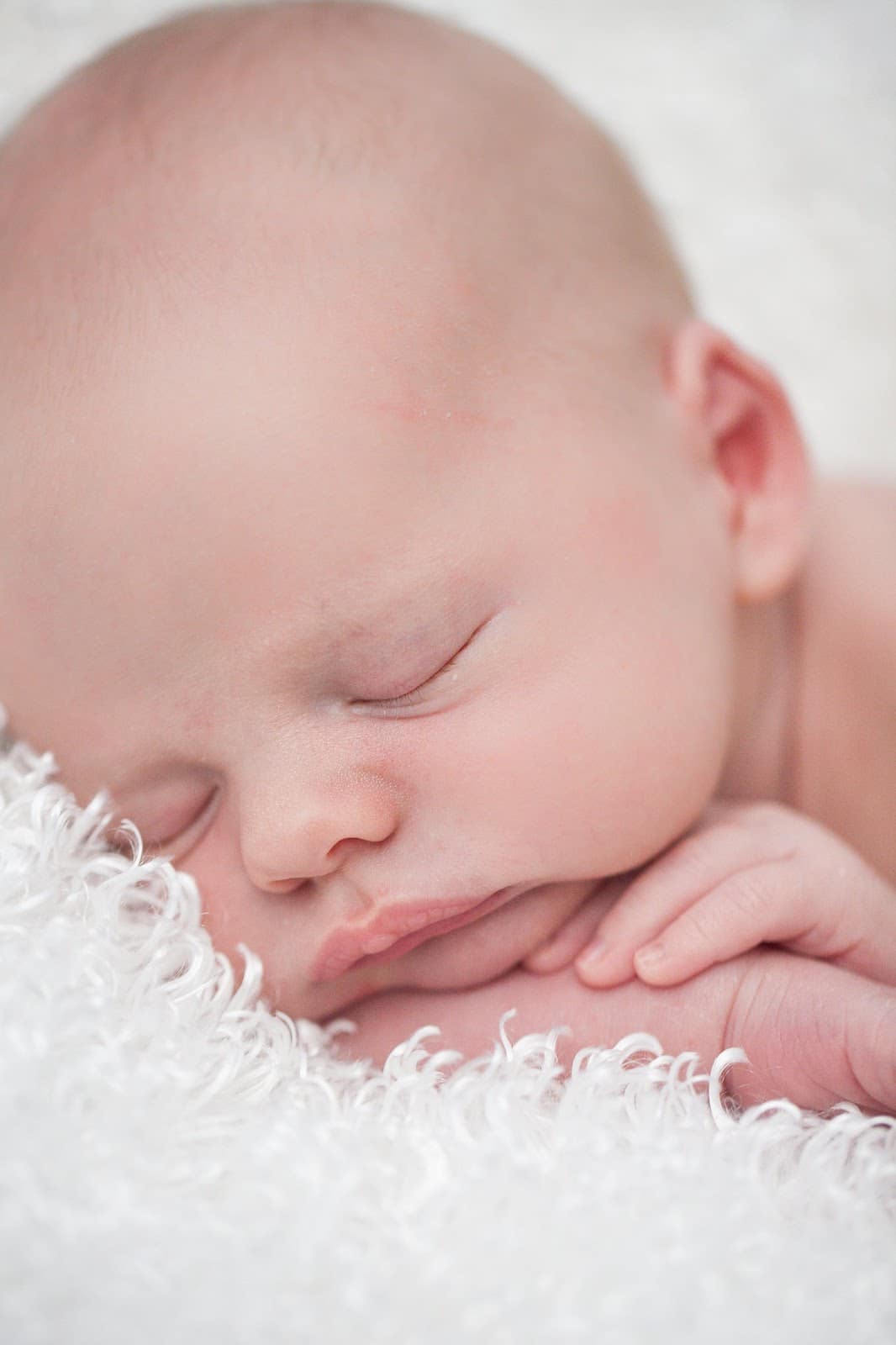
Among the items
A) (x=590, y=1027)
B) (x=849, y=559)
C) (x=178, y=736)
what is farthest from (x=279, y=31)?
(x=590, y=1027)

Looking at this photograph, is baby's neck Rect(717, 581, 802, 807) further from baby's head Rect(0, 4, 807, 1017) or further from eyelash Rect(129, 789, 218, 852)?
eyelash Rect(129, 789, 218, 852)

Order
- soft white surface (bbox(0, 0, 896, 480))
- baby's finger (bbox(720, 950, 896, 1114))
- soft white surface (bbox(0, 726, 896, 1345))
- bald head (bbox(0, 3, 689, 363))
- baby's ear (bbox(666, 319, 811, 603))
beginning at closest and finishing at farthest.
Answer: soft white surface (bbox(0, 726, 896, 1345))
baby's finger (bbox(720, 950, 896, 1114))
bald head (bbox(0, 3, 689, 363))
baby's ear (bbox(666, 319, 811, 603))
soft white surface (bbox(0, 0, 896, 480))

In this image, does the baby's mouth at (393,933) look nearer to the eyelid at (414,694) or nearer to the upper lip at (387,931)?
the upper lip at (387,931)

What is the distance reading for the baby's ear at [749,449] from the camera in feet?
Answer: 4.04

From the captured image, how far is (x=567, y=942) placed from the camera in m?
1.13

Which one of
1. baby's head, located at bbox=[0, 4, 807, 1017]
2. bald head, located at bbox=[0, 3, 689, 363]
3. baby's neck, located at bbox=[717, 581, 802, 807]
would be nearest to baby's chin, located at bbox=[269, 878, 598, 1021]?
baby's head, located at bbox=[0, 4, 807, 1017]

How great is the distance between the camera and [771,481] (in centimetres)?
127

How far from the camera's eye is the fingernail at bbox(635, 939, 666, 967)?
106 cm

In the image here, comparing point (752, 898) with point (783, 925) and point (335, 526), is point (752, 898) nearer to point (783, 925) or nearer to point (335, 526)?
point (783, 925)

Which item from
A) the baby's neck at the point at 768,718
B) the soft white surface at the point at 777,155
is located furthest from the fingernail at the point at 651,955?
the soft white surface at the point at 777,155

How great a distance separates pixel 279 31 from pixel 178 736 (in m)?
0.62

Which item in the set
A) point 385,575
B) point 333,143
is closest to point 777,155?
point 333,143

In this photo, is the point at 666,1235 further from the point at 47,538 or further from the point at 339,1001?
the point at 47,538

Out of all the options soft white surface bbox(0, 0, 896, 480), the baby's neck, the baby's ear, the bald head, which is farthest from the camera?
soft white surface bbox(0, 0, 896, 480)
